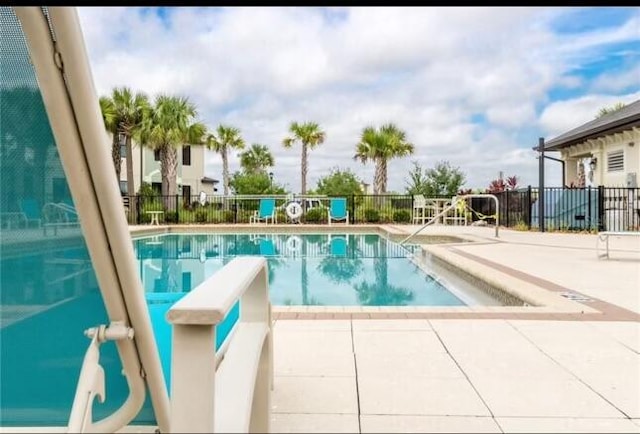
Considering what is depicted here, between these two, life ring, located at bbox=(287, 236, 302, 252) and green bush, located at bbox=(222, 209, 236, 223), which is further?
green bush, located at bbox=(222, 209, 236, 223)

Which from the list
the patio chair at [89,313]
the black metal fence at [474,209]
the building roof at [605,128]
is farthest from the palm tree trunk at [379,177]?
the patio chair at [89,313]

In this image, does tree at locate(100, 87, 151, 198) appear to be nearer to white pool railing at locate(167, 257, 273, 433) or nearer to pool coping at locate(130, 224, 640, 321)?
pool coping at locate(130, 224, 640, 321)

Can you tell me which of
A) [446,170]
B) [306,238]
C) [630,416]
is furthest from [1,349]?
[446,170]

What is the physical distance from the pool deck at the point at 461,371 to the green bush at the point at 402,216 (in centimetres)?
1402

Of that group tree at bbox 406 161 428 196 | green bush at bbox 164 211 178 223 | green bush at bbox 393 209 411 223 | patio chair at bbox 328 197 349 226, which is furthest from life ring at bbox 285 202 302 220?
tree at bbox 406 161 428 196

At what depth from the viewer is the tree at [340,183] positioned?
23.8 m

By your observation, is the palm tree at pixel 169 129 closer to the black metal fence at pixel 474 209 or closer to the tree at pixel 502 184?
the black metal fence at pixel 474 209

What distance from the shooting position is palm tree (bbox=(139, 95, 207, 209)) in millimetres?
20406

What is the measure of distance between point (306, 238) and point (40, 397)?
13.0 m

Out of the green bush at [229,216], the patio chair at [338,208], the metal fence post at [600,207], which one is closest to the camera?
the metal fence post at [600,207]

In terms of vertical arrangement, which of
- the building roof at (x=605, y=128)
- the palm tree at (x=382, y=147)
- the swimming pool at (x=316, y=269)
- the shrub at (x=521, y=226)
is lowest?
the swimming pool at (x=316, y=269)

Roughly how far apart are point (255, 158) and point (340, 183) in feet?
47.5

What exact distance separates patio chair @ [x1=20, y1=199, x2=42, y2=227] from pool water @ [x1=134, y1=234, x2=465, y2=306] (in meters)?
4.74

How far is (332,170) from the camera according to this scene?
2492 cm
